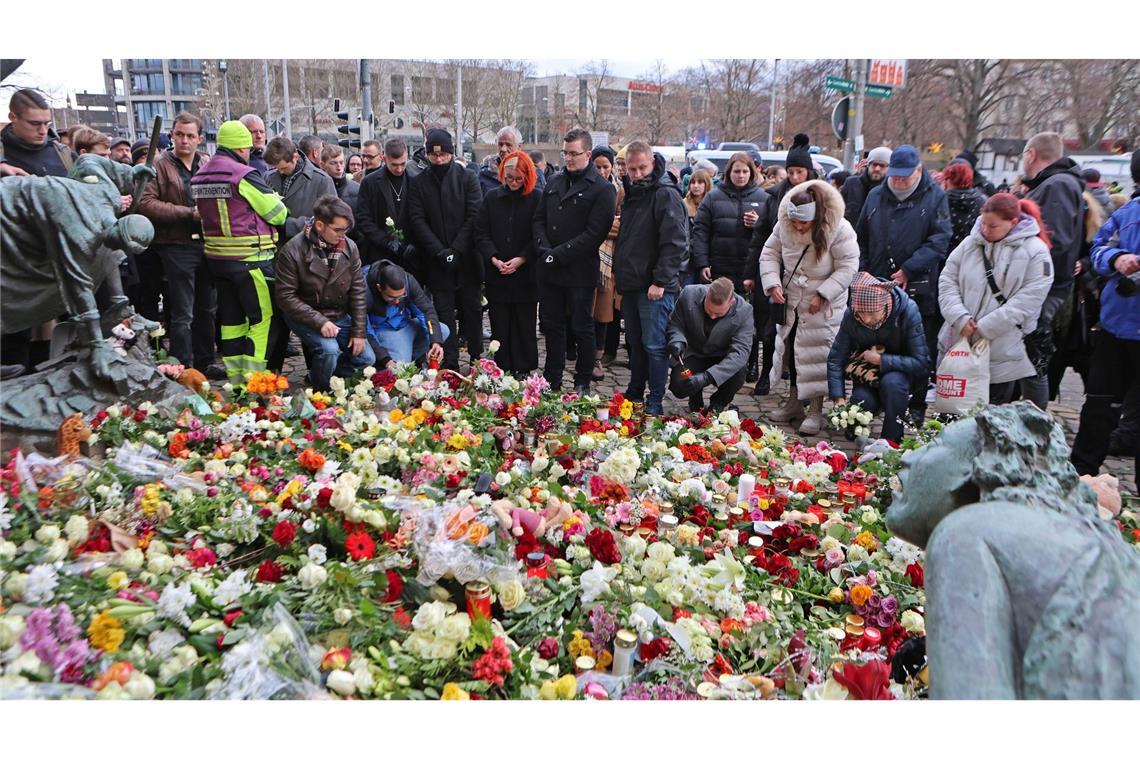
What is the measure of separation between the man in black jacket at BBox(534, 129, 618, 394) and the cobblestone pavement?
0.51 m

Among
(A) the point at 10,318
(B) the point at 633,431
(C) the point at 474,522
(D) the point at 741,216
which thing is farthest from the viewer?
(D) the point at 741,216

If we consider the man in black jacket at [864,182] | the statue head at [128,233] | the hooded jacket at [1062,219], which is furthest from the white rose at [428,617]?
the man in black jacket at [864,182]

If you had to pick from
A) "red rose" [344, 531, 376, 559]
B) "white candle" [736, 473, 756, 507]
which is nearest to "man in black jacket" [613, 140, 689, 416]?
"white candle" [736, 473, 756, 507]

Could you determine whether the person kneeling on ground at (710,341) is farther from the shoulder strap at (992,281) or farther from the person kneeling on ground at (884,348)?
the shoulder strap at (992,281)

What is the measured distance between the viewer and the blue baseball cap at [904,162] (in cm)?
616

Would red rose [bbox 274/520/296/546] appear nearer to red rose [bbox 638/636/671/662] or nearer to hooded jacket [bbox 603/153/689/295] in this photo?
red rose [bbox 638/636/671/662]

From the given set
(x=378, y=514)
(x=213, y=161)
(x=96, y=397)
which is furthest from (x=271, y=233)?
(x=378, y=514)

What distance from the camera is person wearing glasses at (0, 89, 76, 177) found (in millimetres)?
5043

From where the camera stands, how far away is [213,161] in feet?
18.8

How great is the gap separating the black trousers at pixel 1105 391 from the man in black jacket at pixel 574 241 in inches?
123

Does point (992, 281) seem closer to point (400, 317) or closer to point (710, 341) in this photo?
point (710, 341)

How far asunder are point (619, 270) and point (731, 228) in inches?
59.1

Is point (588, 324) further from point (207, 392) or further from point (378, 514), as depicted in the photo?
point (378, 514)

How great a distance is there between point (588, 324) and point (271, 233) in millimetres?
2312
